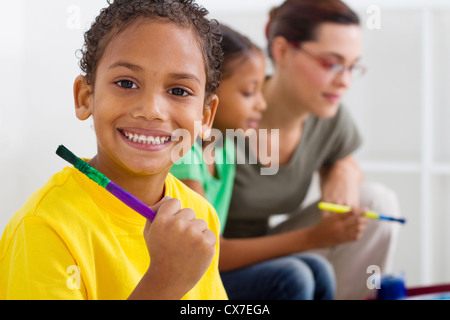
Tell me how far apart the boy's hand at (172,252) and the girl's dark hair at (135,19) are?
15 centimetres

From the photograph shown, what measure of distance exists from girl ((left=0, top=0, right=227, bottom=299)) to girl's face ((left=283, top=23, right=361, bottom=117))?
463 mm

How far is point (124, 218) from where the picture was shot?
51 centimetres

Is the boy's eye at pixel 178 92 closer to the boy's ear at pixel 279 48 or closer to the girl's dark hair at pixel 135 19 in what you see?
the girl's dark hair at pixel 135 19

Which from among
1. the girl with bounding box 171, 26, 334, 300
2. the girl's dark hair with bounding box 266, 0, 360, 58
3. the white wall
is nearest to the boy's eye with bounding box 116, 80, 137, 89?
the girl with bounding box 171, 26, 334, 300

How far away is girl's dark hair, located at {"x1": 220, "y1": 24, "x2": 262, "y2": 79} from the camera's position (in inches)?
32.0

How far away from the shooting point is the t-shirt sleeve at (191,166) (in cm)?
67

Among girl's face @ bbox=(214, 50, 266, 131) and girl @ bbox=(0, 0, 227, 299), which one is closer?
girl @ bbox=(0, 0, 227, 299)

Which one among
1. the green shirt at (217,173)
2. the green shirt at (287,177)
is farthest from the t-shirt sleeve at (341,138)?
the green shirt at (217,173)

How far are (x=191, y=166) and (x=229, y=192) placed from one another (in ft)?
0.72

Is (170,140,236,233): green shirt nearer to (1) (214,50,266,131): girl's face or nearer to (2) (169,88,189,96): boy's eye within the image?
(1) (214,50,266,131): girl's face

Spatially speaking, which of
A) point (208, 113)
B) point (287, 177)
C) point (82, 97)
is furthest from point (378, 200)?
point (82, 97)

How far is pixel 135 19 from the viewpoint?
50 cm

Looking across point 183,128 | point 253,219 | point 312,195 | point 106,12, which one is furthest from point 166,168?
point 312,195

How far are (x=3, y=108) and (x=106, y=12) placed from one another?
0.14 metres
